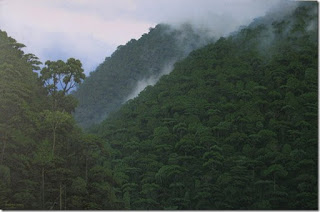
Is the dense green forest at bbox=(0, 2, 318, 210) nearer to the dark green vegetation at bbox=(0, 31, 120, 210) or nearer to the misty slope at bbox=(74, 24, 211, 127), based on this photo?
Result: the dark green vegetation at bbox=(0, 31, 120, 210)

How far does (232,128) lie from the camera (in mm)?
20953

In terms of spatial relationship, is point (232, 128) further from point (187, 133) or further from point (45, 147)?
point (45, 147)

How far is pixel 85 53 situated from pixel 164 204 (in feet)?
20.9

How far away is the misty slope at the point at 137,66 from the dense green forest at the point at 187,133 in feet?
23.7

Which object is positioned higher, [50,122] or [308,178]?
[50,122]

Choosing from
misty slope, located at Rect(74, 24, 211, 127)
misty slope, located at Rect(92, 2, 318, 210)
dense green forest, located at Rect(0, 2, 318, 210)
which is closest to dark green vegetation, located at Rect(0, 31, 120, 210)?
dense green forest, located at Rect(0, 2, 318, 210)

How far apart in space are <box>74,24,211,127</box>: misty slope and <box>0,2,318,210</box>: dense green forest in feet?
23.7

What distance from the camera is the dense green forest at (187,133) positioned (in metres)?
13.2

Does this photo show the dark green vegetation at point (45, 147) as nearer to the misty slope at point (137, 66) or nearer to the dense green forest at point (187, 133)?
the dense green forest at point (187, 133)

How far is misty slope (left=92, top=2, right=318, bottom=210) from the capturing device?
1650 centimetres

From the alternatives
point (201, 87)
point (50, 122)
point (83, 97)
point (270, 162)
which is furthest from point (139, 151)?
point (83, 97)

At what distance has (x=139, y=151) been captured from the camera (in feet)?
75.7

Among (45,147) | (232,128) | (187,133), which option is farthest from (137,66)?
(45,147)

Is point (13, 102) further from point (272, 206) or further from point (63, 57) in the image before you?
point (272, 206)
